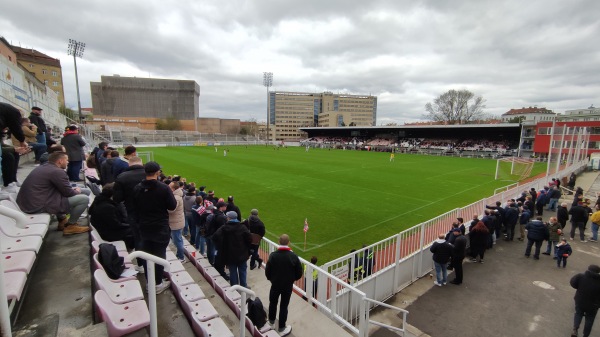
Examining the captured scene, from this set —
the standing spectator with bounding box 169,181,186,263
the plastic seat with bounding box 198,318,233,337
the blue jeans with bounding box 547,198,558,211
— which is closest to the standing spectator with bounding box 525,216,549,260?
Result: the blue jeans with bounding box 547,198,558,211

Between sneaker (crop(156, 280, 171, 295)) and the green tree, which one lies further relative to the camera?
the green tree

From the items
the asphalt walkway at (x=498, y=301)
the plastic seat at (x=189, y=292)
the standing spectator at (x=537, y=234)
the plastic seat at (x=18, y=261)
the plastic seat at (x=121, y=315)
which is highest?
the plastic seat at (x=18, y=261)

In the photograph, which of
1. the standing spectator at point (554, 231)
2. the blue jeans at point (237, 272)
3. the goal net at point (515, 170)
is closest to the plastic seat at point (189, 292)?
the blue jeans at point (237, 272)

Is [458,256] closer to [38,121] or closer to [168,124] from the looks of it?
[38,121]

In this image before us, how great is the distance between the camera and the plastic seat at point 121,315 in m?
2.28

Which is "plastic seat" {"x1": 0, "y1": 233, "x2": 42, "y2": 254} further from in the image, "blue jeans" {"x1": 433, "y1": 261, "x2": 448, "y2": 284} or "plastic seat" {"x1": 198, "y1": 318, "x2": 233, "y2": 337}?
"blue jeans" {"x1": 433, "y1": 261, "x2": 448, "y2": 284}

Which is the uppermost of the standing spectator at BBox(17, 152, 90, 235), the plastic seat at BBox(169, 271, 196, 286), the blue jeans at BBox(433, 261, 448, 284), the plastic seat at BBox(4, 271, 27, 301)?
the standing spectator at BBox(17, 152, 90, 235)

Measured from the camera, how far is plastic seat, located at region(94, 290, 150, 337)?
2.28m

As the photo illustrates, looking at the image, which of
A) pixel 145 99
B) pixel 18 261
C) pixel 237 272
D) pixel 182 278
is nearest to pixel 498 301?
pixel 237 272

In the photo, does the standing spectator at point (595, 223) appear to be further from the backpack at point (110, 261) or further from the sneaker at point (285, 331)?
the backpack at point (110, 261)

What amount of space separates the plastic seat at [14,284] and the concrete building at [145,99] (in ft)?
343

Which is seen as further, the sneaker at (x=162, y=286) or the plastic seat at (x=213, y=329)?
the sneaker at (x=162, y=286)

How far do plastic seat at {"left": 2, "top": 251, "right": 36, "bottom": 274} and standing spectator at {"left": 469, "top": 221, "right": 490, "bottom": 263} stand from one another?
9338mm

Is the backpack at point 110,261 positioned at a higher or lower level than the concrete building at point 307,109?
lower
